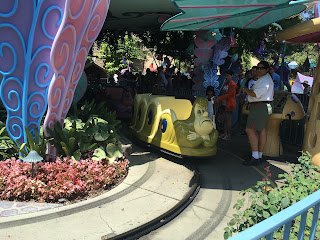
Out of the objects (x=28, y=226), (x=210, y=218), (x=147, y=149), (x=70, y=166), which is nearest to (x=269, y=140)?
(x=147, y=149)

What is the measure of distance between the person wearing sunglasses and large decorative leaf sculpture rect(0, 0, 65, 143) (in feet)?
12.5

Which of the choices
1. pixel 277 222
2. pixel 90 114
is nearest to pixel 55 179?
pixel 90 114

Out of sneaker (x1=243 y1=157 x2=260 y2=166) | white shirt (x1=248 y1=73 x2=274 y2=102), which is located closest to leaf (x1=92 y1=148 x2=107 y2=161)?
sneaker (x1=243 y1=157 x2=260 y2=166)

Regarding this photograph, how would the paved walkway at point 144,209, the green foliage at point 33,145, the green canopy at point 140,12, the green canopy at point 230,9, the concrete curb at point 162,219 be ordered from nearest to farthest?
the concrete curb at point 162,219 → the paved walkway at point 144,209 → the green canopy at point 230,9 → the green foliage at point 33,145 → the green canopy at point 140,12

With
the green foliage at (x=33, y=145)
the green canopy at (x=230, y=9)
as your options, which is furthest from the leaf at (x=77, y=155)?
the green canopy at (x=230, y=9)

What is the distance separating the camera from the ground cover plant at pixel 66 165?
4293mm

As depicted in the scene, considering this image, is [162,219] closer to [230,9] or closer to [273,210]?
[273,210]

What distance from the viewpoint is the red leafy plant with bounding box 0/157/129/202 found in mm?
4258

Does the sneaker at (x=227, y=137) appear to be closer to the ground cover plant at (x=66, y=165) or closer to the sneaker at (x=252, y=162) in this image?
the sneaker at (x=252, y=162)

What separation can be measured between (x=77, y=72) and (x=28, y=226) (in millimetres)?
2643

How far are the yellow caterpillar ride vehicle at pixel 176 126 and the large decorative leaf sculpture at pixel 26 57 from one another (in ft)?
8.59

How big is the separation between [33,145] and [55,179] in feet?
2.57

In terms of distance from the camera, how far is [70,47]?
184 inches

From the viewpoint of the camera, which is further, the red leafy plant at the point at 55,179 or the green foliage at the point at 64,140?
the green foliage at the point at 64,140
